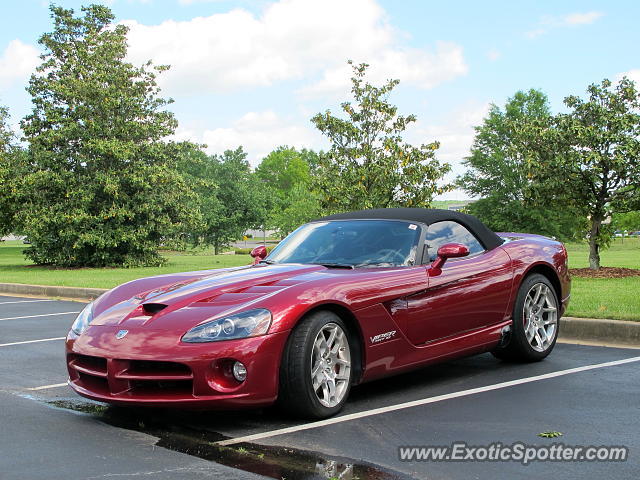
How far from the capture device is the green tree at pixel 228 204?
195 ft

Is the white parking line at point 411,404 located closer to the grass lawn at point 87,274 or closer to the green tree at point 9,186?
the grass lawn at point 87,274

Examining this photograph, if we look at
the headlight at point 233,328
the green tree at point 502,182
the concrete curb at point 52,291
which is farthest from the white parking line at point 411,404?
the green tree at point 502,182

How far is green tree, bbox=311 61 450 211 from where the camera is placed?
19156mm

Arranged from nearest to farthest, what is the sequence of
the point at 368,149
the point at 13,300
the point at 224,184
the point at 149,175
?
the point at 13,300 → the point at 368,149 → the point at 149,175 → the point at 224,184

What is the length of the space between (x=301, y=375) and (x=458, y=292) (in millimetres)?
1763

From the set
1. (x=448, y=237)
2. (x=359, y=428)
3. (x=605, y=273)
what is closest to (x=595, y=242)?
(x=605, y=273)

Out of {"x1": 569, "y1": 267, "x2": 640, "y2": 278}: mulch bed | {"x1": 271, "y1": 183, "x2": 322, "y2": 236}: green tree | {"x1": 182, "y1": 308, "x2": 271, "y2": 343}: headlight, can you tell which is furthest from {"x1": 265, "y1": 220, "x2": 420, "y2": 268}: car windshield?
{"x1": 271, "y1": 183, "x2": 322, "y2": 236}: green tree

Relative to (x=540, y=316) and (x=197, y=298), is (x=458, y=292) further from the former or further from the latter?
(x=197, y=298)

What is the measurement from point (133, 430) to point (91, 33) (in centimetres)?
2870

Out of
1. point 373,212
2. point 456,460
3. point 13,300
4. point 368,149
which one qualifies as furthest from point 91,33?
point 456,460

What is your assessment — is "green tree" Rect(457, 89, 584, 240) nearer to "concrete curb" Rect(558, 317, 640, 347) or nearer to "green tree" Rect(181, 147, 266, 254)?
"green tree" Rect(181, 147, 266, 254)

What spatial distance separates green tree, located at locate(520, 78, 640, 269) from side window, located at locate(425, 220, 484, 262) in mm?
9721

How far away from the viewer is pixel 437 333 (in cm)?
568

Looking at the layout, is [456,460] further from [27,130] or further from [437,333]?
[27,130]
